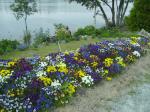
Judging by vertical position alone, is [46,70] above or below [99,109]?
above

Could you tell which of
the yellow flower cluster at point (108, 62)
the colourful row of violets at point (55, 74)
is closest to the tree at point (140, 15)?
the colourful row of violets at point (55, 74)

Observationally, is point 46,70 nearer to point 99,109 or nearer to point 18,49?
point 99,109

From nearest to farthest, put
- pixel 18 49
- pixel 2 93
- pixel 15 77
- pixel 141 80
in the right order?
pixel 2 93 → pixel 15 77 → pixel 141 80 → pixel 18 49

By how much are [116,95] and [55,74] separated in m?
1.39

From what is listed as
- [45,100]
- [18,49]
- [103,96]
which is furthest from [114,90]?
[18,49]

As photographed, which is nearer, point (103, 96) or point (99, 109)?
point (99, 109)

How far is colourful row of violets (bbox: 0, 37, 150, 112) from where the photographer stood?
268 inches

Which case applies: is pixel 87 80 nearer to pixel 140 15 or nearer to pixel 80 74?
pixel 80 74

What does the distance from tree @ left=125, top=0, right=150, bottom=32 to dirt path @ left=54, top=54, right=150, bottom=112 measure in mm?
11699

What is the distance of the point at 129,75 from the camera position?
9.20 meters

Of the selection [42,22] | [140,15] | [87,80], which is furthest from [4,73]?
[42,22]

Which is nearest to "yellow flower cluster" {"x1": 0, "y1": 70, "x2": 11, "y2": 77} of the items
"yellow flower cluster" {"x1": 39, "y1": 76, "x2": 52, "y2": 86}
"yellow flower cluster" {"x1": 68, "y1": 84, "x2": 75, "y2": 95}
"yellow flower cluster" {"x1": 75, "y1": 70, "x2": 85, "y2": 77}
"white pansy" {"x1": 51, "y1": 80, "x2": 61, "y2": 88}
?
"yellow flower cluster" {"x1": 39, "y1": 76, "x2": 52, "y2": 86}

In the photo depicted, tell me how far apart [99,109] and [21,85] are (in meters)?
1.58

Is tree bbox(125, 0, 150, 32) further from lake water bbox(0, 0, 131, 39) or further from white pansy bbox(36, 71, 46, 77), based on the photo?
white pansy bbox(36, 71, 46, 77)
